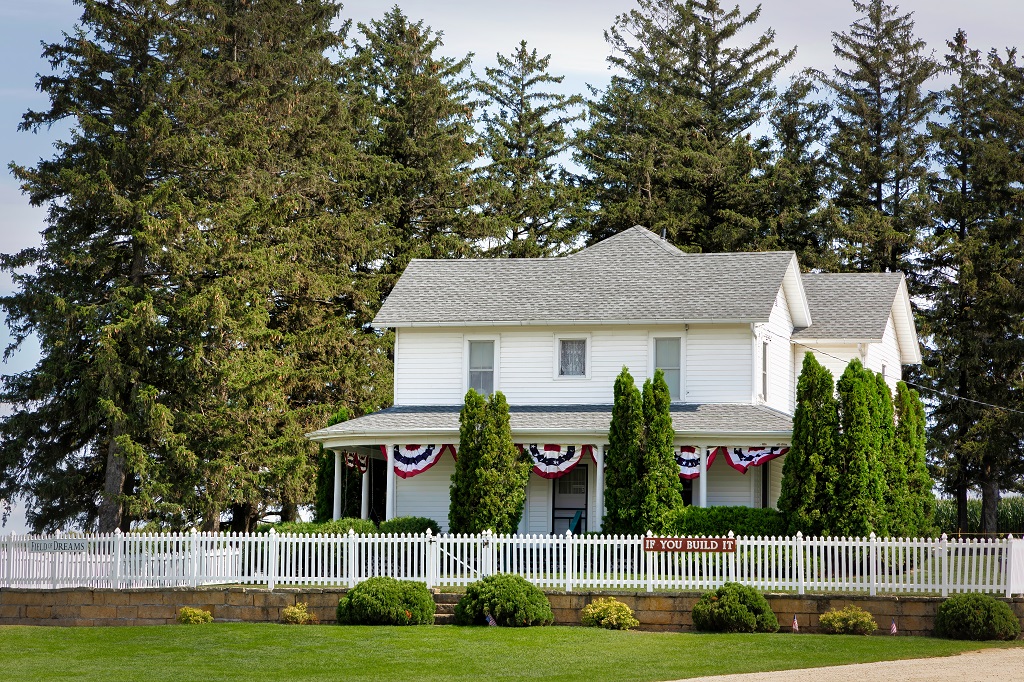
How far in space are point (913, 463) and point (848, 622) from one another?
30.9ft

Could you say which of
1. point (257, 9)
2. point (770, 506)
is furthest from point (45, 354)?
point (770, 506)

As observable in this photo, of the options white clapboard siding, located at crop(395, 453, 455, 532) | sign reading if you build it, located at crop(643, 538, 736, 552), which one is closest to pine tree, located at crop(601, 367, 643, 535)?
sign reading if you build it, located at crop(643, 538, 736, 552)

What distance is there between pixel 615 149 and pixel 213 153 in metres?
20.9

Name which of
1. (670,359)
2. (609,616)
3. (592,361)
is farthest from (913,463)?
(609,616)

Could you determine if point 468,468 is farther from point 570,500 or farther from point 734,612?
point 734,612

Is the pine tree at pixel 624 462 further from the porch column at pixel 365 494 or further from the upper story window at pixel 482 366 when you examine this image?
the porch column at pixel 365 494

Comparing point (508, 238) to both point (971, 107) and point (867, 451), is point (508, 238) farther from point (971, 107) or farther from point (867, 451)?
point (867, 451)

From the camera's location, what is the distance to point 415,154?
50.9m

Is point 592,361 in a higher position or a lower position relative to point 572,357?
lower

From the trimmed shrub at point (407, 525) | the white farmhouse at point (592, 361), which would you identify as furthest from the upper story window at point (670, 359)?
the trimmed shrub at point (407, 525)

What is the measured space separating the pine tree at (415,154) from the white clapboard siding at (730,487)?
18.8 meters

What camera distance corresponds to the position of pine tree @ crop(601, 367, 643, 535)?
2889 centimetres

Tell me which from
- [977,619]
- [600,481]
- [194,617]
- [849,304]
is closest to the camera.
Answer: [977,619]

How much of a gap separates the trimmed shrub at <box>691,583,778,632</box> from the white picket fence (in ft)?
3.47
